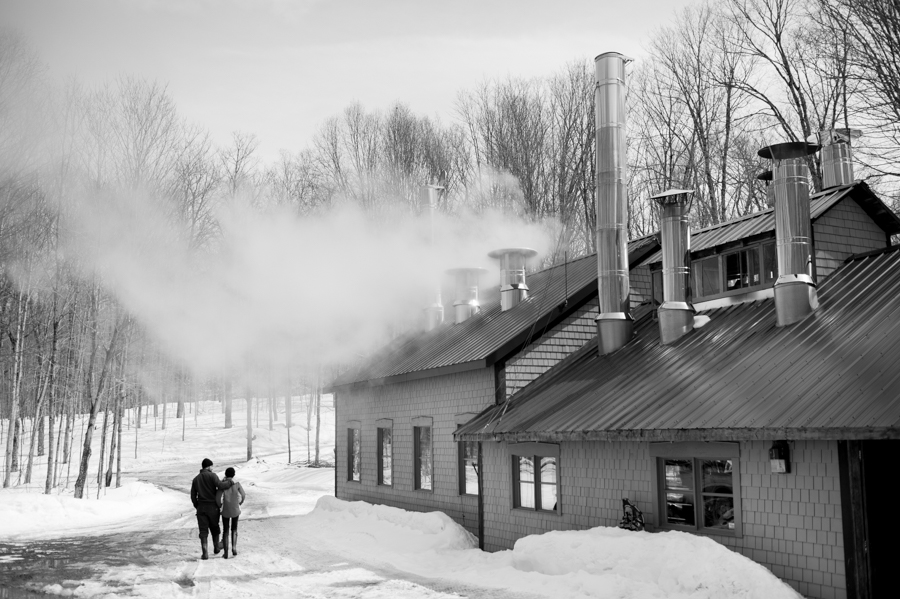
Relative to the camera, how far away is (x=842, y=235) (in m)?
12.9

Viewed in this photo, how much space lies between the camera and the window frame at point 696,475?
382 inches

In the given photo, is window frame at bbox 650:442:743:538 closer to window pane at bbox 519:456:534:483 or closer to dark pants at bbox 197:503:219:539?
window pane at bbox 519:456:534:483

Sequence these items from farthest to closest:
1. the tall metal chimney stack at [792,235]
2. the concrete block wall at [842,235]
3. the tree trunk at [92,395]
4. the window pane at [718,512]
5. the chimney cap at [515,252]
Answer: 1. the tree trunk at [92,395]
2. the chimney cap at [515,252]
3. the concrete block wall at [842,235]
4. the tall metal chimney stack at [792,235]
5. the window pane at [718,512]

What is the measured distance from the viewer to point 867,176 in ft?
57.5

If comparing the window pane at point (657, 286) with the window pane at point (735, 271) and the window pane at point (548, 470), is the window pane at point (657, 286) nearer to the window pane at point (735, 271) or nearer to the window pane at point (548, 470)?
the window pane at point (735, 271)

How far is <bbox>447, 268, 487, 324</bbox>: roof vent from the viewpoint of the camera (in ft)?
68.4

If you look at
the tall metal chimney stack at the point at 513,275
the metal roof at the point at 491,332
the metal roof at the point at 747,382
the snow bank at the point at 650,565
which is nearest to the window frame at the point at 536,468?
the metal roof at the point at 747,382

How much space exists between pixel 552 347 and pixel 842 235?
18.0ft

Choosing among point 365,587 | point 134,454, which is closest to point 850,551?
point 365,587

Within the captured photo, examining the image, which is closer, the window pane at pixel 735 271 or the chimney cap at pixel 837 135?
the window pane at pixel 735 271

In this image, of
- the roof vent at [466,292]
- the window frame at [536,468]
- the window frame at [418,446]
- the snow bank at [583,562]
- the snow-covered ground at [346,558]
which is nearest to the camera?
the snow bank at [583,562]

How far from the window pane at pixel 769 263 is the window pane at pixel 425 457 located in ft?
26.4

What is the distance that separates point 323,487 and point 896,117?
22.3 m

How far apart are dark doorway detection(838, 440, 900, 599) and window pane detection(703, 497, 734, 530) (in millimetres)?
1789
